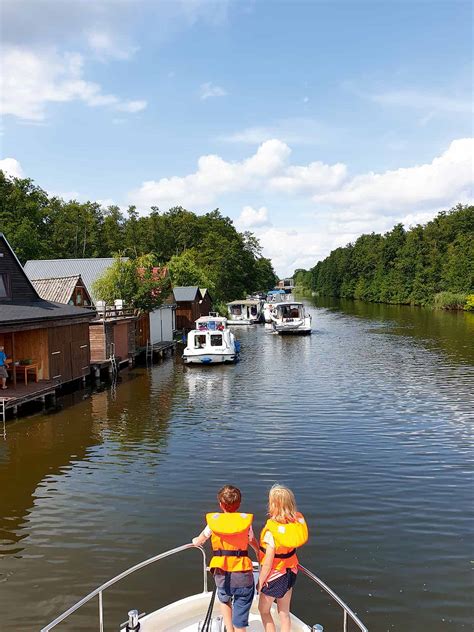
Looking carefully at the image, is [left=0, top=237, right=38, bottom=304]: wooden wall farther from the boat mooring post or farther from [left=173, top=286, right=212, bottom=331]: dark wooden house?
[left=173, top=286, right=212, bottom=331]: dark wooden house

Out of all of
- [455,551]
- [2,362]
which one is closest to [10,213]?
[2,362]

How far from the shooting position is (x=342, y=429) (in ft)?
69.4

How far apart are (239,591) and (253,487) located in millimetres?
8591

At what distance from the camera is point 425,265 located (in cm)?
11788

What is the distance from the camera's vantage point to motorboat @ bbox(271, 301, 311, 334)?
5903 cm

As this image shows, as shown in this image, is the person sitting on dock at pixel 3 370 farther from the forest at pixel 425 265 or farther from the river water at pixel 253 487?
the forest at pixel 425 265

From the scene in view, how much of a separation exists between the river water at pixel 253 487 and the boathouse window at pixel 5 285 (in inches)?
252

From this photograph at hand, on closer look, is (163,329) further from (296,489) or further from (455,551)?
(455,551)

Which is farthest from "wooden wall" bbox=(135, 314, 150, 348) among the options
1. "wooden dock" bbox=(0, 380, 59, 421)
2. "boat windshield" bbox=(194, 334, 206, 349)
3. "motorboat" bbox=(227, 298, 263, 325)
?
"motorboat" bbox=(227, 298, 263, 325)

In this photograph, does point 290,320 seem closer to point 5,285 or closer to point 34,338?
point 34,338

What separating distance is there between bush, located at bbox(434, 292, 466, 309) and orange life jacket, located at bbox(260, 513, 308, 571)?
9427 centimetres

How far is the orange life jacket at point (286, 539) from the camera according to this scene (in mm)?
6699

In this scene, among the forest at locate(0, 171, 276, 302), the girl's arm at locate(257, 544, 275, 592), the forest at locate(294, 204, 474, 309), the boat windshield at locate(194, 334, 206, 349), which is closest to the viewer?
the girl's arm at locate(257, 544, 275, 592)

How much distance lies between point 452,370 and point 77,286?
24.8 meters
